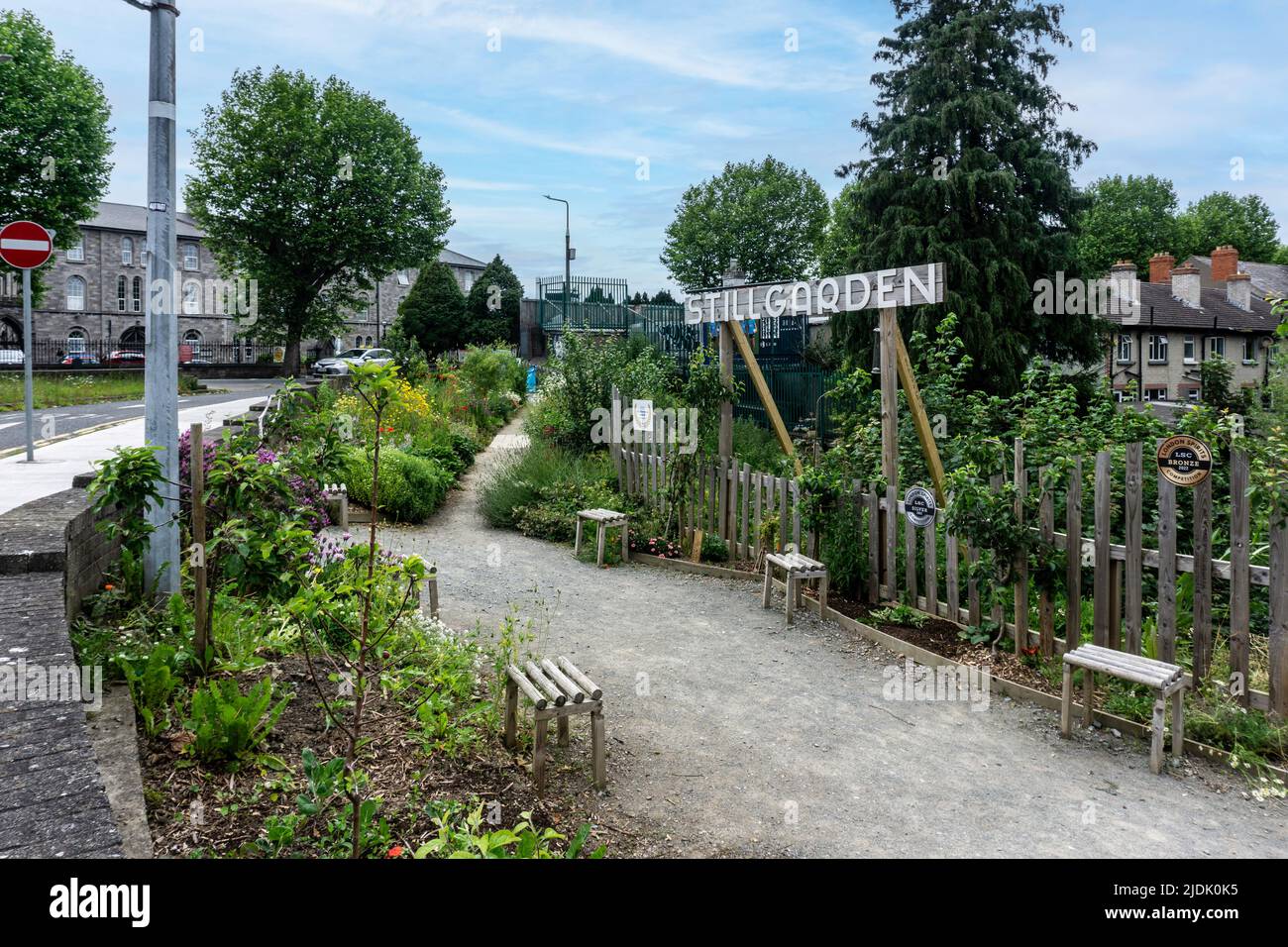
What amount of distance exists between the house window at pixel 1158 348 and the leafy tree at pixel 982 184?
2774 cm

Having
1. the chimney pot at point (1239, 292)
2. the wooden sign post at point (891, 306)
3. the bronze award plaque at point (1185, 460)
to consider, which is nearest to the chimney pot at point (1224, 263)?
the chimney pot at point (1239, 292)

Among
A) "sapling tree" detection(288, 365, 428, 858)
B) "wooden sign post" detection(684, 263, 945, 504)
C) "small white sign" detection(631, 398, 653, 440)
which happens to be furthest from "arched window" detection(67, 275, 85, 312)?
"sapling tree" detection(288, 365, 428, 858)

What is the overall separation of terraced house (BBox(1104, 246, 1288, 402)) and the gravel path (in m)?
43.6

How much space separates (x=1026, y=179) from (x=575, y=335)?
45.0 ft

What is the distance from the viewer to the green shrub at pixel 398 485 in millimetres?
12742

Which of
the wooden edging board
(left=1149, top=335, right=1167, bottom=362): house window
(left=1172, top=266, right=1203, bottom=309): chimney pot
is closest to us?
the wooden edging board

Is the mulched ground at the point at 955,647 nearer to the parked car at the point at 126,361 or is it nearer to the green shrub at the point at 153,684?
the green shrub at the point at 153,684

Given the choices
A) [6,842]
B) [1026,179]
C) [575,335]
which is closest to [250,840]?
[6,842]

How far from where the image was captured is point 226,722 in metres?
4.39

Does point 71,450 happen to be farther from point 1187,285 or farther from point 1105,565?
point 1187,285

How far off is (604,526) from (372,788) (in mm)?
6568

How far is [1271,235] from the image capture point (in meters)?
70.3

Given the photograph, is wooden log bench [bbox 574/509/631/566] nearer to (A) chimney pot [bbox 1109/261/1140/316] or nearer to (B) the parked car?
(A) chimney pot [bbox 1109/261/1140/316]

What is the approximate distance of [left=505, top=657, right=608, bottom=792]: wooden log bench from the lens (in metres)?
4.82
